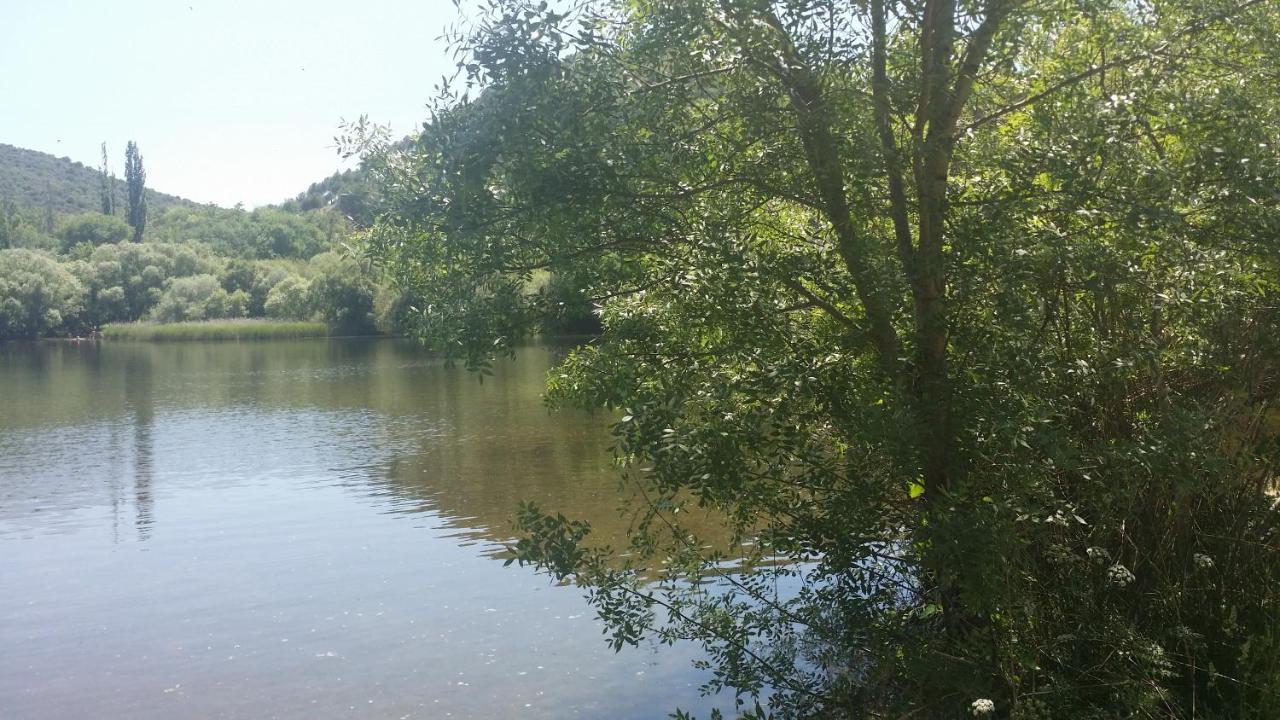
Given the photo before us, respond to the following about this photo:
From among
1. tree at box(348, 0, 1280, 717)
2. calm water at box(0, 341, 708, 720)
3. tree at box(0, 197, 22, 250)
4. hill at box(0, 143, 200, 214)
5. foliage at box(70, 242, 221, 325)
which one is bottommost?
calm water at box(0, 341, 708, 720)

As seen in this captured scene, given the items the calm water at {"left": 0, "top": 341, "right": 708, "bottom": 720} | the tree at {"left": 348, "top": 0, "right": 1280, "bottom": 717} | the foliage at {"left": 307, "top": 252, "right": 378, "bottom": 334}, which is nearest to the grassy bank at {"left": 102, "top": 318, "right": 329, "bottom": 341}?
the foliage at {"left": 307, "top": 252, "right": 378, "bottom": 334}

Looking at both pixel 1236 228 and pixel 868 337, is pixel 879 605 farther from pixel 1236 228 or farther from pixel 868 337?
pixel 1236 228

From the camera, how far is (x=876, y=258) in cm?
597

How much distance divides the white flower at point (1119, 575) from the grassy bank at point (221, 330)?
233 ft

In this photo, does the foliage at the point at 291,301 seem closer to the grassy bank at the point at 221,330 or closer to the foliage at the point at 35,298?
the grassy bank at the point at 221,330

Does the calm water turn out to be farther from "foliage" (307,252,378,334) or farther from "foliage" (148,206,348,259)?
"foliage" (148,206,348,259)

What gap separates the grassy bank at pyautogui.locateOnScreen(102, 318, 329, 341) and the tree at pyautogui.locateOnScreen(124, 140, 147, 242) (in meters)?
65.5

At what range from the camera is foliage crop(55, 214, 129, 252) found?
434 ft

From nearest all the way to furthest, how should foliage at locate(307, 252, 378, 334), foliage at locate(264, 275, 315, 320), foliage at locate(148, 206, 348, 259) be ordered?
foliage at locate(307, 252, 378, 334) → foliage at locate(264, 275, 315, 320) → foliage at locate(148, 206, 348, 259)

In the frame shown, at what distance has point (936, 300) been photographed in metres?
5.79

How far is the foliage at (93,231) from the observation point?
132m

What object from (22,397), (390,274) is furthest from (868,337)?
(22,397)

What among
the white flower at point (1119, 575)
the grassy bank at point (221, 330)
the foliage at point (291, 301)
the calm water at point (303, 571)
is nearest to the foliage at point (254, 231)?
the foliage at point (291, 301)

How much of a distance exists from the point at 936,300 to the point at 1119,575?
1.74m
